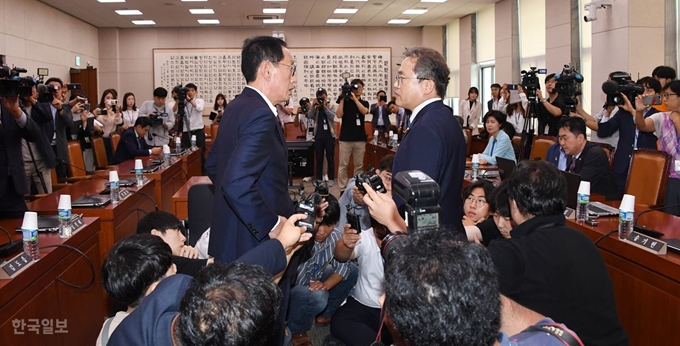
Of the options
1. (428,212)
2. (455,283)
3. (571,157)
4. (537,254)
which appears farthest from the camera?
(571,157)

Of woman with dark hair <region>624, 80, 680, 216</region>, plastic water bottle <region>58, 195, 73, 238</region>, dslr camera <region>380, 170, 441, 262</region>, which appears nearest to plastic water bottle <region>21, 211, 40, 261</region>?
plastic water bottle <region>58, 195, 73, 238</region>

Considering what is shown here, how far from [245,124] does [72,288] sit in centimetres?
124

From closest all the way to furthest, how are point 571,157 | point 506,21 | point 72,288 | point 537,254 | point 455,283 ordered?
point 455,283
point 537,254
point 72,288
point 571,157
point 506,21

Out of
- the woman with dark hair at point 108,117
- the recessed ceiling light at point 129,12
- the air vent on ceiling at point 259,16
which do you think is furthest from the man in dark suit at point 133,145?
the air vent on ceiling at point 259,16

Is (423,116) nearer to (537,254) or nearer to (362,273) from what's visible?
(537,254)

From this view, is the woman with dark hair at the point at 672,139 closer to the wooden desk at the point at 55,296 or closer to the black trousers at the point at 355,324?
the black trousers at the point at 355,324

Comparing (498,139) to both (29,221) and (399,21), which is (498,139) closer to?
(29,221)

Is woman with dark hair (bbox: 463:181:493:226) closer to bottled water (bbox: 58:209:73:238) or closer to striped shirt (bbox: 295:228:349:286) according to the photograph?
striped shirt (bbox: 295:228:349:286)

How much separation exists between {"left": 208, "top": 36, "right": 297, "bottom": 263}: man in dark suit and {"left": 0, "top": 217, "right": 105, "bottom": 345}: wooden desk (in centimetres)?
69

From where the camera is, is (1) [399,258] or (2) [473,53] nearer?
(1) [399,258]

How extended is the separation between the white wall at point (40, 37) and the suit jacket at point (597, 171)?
7867 mm

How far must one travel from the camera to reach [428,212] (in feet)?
3.91

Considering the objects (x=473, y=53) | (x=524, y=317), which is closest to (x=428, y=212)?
(x=524, y=317)

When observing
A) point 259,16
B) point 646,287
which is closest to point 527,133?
point 646,287
